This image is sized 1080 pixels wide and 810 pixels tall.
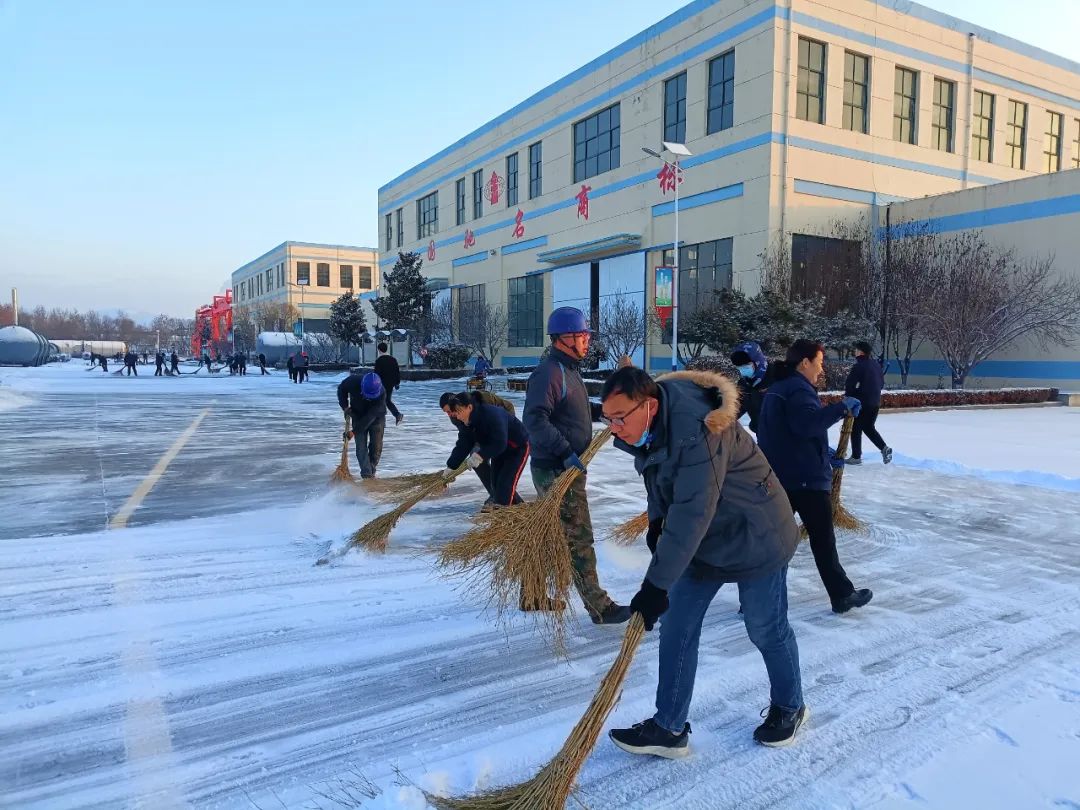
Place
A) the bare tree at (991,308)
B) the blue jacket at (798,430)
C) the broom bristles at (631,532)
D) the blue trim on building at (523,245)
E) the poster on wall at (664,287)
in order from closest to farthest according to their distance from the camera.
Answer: the blue jacket at (798,430) < the broom bristles at (631,532) < the bare tree at (991,308) < the poster on wall at (664,287) < the blue trim on building at (523,245)

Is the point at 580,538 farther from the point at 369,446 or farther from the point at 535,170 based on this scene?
the point at 535,170

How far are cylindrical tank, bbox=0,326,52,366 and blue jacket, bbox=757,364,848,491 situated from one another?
205ft

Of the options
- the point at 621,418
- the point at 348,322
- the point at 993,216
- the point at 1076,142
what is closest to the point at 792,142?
the point at 993,216

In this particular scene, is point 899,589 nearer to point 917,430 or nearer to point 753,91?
point 917,430

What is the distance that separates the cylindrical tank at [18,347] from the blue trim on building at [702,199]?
1942 inches

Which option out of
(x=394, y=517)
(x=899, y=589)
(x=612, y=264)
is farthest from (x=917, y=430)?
(x=612, y=264)

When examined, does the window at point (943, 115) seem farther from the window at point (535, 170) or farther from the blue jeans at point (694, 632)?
the blue jeans at point (694, 632)

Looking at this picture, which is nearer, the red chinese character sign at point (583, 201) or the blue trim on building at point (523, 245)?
the red chinese character sign at point (583, 201)

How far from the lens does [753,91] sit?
24.8m

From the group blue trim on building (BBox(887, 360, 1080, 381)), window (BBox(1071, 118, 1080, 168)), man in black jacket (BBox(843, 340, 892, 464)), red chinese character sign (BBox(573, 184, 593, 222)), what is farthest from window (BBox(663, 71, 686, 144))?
man in black jacket (BBox(843, 340, 892, 464))

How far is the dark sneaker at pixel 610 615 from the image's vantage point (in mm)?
4266

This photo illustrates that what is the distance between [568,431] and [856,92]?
89.8 ft

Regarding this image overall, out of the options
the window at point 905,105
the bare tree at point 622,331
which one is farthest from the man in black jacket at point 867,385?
the window at point 905,105

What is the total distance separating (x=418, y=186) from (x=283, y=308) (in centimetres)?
3429
